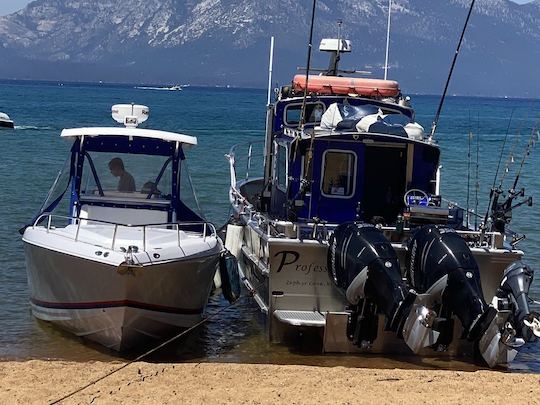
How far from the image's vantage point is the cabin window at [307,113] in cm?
1886

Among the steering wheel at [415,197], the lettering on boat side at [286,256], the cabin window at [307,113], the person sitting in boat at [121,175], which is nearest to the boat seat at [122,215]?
the person sitting in boat at [121,175]

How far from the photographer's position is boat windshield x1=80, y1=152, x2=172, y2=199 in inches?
610

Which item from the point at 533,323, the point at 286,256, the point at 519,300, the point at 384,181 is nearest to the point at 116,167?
the point at 286,256

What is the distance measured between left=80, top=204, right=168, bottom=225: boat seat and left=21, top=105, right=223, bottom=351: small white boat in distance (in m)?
0.01

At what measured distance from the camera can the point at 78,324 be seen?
1422 centimetres

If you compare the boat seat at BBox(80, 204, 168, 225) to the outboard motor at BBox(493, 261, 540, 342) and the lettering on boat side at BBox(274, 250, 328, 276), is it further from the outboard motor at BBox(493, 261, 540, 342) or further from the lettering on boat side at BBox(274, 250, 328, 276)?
the outboard motor at BBox(493, 261, 540, 342)

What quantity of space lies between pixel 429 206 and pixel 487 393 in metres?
3.99

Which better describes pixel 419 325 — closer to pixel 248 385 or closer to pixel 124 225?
pixel 248 385

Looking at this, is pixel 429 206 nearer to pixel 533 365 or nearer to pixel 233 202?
pixel 533 365

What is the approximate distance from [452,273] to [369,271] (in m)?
1.00

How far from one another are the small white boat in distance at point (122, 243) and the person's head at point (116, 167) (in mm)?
14

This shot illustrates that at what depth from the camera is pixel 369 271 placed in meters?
13.4

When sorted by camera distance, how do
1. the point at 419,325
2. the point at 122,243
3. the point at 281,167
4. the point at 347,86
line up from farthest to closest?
the point at 347,86 → the point at 281,167 → the point at 122,243 → the point at 419,325

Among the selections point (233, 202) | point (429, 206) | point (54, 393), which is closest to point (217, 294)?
point (233, 202)
